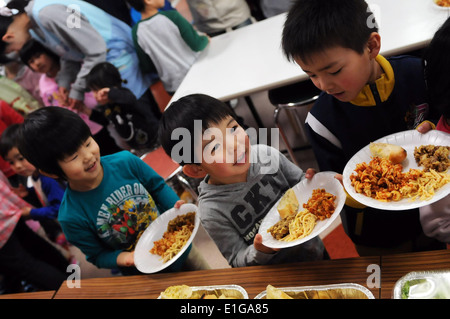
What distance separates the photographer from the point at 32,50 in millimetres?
3262

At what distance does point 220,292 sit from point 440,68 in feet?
3.22

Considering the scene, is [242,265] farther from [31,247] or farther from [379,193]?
[31,247]

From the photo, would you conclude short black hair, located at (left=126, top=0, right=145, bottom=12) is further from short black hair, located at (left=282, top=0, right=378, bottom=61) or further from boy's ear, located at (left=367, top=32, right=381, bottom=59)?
boy's ear, located at (left=367, top=32, right=381, bottom=59)

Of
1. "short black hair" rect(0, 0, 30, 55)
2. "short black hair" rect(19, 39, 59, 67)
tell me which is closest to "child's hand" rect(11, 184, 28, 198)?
"short black hair" rect(19, 39, 59, 67)

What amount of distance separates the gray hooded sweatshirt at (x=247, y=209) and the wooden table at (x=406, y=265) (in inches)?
17.1

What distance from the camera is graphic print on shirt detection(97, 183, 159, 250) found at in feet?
5.76

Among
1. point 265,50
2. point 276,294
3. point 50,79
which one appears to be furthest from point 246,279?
point 50,79

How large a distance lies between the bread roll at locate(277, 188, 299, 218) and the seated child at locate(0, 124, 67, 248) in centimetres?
180

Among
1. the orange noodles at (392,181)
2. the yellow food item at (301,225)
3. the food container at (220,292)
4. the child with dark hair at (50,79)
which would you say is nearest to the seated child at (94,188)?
the food container at (220,292)

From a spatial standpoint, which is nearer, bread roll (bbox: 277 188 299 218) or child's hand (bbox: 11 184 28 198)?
bread roll (bbox: 277 188 299 218)

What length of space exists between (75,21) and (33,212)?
1458mm
